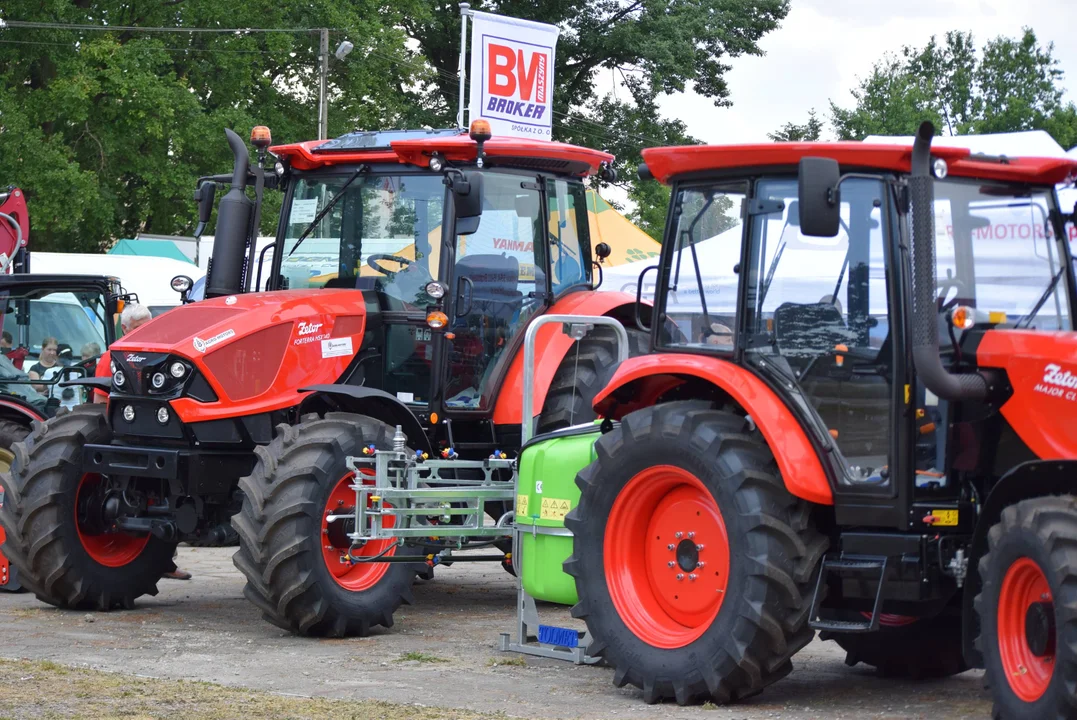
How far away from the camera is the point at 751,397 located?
21.4 feet

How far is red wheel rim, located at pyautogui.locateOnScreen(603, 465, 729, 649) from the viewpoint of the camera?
267 inches

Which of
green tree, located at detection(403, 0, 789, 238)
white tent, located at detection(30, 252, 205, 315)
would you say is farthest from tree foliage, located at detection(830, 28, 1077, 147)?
white tent, located at detection(30, 252, 205, 315)

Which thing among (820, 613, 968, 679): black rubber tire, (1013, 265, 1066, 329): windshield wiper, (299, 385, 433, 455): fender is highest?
(1013, 265, 1066, 329): windshield wiper

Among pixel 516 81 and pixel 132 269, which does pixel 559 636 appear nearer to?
pixel 516 81

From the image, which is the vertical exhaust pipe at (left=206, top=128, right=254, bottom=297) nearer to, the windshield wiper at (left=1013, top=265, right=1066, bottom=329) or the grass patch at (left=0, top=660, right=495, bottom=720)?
the grass patch at (left=0, top=660, right=495, bottom=720)

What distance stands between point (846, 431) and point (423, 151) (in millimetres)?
3986

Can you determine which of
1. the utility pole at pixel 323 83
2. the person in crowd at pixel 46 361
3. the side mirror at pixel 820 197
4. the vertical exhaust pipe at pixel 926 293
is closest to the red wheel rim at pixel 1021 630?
the vertical exhaust pipe at pixel 926 293

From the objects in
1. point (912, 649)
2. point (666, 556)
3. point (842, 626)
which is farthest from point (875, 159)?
point (912, 649)

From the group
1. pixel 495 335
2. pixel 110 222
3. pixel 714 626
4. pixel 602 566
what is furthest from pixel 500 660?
pixel 110 222

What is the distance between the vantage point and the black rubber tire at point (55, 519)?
917cm

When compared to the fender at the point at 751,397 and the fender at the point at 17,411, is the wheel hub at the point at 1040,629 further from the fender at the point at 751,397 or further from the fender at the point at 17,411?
the fender at the point at 17,411

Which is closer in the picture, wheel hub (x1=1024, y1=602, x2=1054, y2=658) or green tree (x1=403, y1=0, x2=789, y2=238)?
wheel hub (x1=1024, y1=602, x2=1054, y2=658)

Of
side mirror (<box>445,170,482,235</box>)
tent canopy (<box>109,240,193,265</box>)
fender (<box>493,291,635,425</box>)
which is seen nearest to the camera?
side mirror (<box>445,170,482,235</box>)

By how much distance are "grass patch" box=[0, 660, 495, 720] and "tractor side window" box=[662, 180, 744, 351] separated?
1.98 m
